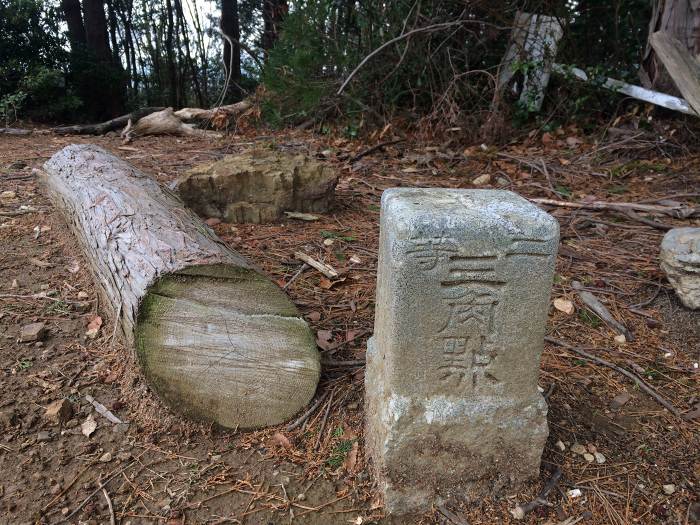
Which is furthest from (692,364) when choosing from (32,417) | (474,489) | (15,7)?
(15,7)

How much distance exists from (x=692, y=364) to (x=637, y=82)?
3.99 meters

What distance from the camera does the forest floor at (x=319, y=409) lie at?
1890mm

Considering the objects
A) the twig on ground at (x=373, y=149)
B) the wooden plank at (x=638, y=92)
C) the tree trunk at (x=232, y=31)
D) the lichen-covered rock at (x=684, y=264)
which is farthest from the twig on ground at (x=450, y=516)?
the tree trunk at (x=232, y=31)

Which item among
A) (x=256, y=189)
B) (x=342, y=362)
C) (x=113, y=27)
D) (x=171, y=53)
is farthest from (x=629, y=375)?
(x=113, y=27)

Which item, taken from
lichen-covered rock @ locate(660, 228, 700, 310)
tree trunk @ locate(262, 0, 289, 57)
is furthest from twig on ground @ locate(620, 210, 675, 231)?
tree trunk @ locate(262, 0, 289, 57)

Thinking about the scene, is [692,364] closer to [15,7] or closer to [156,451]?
[156,451]

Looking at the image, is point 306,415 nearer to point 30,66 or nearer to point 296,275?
point 296,275

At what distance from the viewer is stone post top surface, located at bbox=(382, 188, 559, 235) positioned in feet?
5.24

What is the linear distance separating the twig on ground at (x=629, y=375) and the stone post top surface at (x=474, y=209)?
3.77 ft

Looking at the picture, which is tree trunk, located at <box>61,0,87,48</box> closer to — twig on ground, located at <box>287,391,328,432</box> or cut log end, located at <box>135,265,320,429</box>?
cut log end, located at <box>135,265,320,429</box>

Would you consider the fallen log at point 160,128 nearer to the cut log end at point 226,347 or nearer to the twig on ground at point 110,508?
the cut log end at point 226,347

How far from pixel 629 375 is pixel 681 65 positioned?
10.5ft

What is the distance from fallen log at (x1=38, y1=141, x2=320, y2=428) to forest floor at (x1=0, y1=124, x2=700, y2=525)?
0.12m

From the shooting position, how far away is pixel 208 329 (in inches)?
82.3
